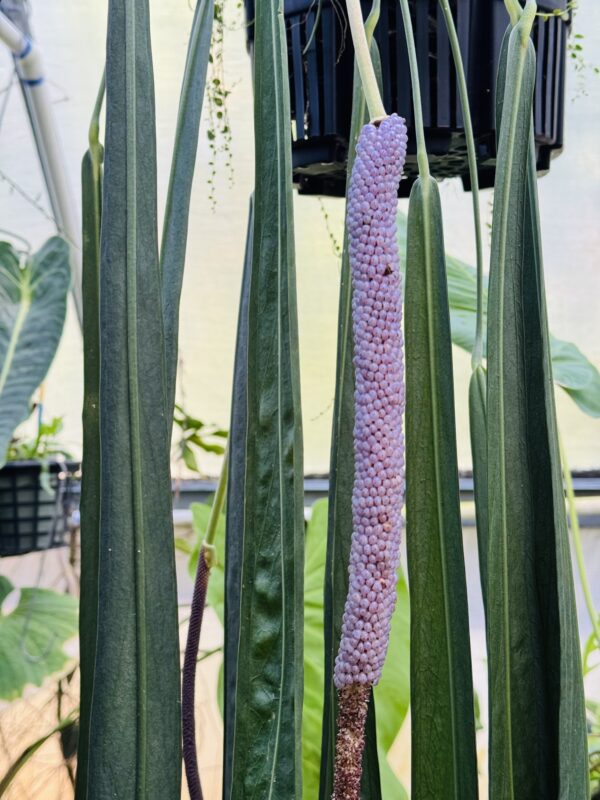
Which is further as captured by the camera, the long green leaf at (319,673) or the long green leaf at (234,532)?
the long green leaf at (319,673)

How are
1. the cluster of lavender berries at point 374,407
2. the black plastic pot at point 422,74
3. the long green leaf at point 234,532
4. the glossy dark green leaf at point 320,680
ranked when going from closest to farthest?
the cluster of lavender berries at point 374,407 < the long green leaf at point 234,532 < the black plastic pot at point 422,74 < the glossy dark green leaf at point 320,680

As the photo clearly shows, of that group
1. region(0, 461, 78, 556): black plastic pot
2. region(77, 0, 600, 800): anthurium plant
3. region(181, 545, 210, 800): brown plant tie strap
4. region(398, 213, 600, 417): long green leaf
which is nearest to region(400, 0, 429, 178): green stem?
region(77, 0, 600, 800): anthurium plant

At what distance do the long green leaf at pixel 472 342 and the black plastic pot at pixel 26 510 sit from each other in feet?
1.75

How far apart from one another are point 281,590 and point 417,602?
0.06 meters

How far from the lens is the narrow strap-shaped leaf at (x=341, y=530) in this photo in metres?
0.32

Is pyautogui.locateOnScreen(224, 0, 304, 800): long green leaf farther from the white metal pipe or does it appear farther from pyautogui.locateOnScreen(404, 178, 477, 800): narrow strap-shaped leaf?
the white metal pipe

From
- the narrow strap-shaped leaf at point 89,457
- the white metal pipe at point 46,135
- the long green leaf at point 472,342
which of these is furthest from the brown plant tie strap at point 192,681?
the white metal pipe at point 46,135

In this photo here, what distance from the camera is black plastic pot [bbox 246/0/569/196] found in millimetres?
509

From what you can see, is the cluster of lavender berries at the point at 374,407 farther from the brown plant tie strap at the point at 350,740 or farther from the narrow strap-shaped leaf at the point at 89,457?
the narrow strap-shaped leaf at the point at 89,457

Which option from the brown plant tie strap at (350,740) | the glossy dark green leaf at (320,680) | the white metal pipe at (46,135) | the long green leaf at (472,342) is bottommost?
the glossy dark green leaf at (320,680)

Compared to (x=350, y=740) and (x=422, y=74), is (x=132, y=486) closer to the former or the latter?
(x=350, y=740)

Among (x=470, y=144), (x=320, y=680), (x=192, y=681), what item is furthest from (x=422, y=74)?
(x=320, y=680)

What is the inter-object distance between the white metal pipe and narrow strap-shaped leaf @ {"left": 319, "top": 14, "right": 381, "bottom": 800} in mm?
620

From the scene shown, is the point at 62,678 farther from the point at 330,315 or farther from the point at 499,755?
the point at 499,755
